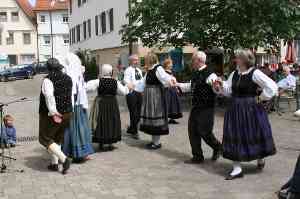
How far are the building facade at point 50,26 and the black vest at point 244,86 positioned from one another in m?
64.5

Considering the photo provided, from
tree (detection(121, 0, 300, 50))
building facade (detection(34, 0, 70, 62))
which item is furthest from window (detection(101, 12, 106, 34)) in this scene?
building facade (detection(34, 0, 70, 62))

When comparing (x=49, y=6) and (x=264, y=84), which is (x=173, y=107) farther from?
(x=49, y=6)

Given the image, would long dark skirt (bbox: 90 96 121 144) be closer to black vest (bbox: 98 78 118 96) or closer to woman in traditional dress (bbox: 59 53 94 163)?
black vest (bbox: 98 78 118 96)

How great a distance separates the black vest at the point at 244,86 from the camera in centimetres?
742

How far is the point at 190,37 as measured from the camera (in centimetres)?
1552

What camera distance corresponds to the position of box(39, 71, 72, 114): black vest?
803 centimetres

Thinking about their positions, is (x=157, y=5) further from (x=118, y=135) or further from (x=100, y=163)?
(x=100, y=163)

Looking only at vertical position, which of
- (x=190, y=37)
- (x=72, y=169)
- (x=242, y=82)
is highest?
(x=190, y=37)

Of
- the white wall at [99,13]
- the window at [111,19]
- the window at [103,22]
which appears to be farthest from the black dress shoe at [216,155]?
the window at [103,22]

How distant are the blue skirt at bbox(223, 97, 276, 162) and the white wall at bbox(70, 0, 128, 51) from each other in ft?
71.3

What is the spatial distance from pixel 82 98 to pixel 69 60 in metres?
0.64

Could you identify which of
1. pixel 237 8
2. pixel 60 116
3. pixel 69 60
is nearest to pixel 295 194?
pixel 60 116

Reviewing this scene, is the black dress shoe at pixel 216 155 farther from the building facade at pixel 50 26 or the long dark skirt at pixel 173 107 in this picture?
the building facade at pixel 50 26

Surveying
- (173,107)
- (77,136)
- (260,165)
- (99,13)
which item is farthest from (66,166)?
(99,13)
